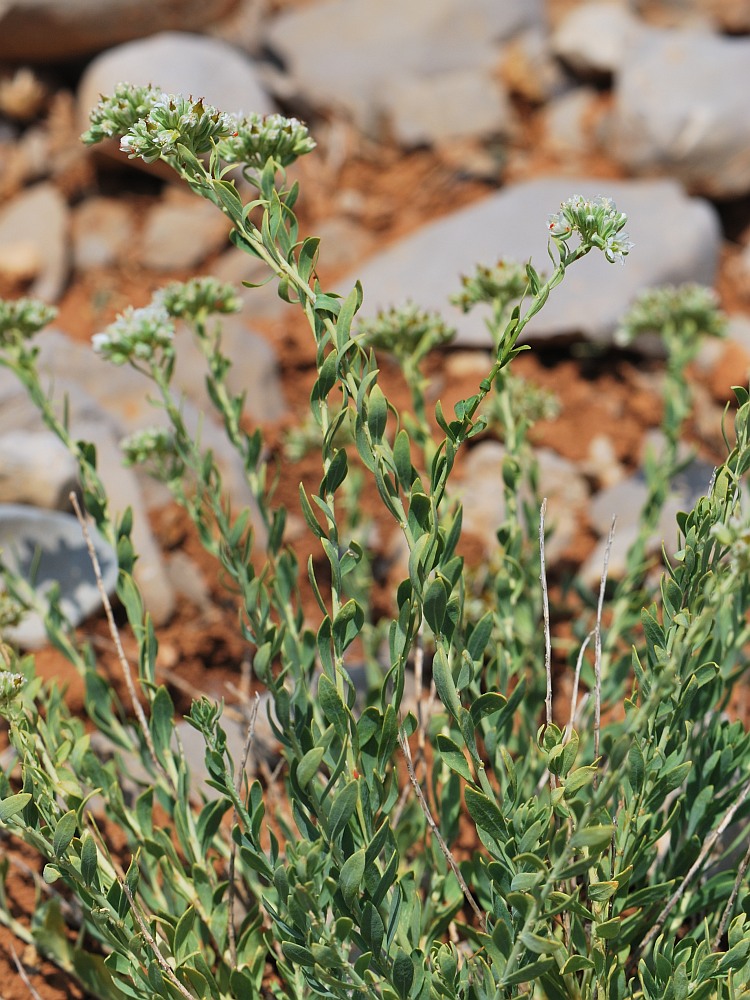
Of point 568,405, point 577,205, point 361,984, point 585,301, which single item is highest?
point 577,205

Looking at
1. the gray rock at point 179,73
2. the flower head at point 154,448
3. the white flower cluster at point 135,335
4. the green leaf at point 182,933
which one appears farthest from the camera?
the gray rock at point 179,73

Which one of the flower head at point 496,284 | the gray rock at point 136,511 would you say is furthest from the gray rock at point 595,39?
the flower head at point 496,284

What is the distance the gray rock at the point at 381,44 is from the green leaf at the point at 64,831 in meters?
4.54

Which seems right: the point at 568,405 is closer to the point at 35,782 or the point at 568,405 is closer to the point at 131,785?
the point at 131,785

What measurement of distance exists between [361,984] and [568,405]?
113 inches

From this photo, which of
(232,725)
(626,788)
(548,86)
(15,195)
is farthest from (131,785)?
(548,86)

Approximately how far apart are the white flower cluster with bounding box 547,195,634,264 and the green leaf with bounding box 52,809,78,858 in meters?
1.01

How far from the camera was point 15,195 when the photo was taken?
4.80 metres

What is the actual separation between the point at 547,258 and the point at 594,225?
9.00 ft

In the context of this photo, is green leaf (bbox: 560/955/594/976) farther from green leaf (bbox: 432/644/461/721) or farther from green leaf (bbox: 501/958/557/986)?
green leaf (bbox: 432/644/461/721)

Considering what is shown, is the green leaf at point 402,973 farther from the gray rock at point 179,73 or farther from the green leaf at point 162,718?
the gray rock at point 179,73

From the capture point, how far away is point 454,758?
1485 millimetres

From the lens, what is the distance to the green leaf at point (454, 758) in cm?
147

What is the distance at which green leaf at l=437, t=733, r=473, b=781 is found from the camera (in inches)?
57.7
